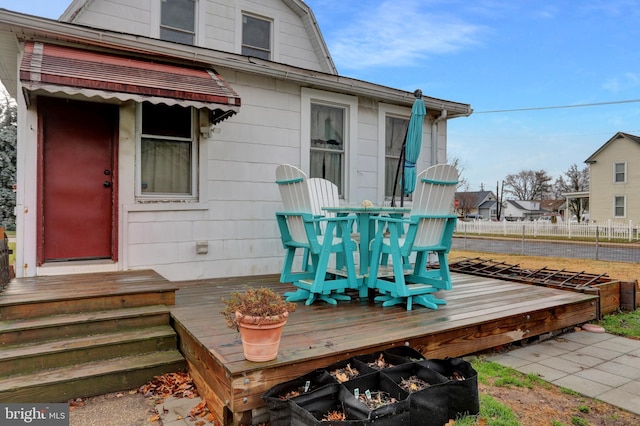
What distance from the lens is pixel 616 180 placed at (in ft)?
65.8

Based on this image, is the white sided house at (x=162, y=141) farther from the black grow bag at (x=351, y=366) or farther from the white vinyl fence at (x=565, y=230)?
the white vinyl fence at (x=565, y=230)

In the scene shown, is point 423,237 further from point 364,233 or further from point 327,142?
point 327,142

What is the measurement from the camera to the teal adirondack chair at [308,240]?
339cm

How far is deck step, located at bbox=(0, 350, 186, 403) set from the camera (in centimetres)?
227

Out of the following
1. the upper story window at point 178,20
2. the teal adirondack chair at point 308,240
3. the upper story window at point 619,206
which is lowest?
the teal adirondack chair at point 308,240

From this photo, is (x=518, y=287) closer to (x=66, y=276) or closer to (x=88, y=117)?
(x=66, y=276)

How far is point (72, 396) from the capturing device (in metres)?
2.38

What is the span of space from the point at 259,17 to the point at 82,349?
6.37 m

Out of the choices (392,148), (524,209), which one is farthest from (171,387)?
(524,209)

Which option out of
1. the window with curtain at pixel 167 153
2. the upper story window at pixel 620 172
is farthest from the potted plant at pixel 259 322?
the upper story window at pixel 620 172

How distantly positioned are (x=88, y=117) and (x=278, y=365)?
11.3ft

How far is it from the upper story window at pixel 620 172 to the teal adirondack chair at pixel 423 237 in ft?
70.9

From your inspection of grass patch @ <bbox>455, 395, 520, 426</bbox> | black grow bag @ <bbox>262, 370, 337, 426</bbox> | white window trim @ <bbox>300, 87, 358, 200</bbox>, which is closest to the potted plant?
black grow bag @ <bbox>262, 370, 337, 426</bbox>

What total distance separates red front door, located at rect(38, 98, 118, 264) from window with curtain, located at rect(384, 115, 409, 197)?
3781 millimetres
